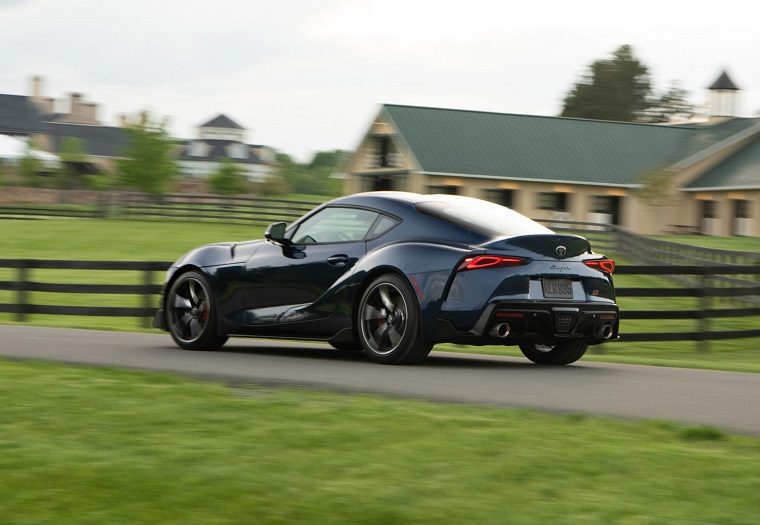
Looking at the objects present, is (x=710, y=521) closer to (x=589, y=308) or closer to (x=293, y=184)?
(x=589, y=308)

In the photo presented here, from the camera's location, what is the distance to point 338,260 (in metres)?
10.9

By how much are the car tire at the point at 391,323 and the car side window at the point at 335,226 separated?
0.67m

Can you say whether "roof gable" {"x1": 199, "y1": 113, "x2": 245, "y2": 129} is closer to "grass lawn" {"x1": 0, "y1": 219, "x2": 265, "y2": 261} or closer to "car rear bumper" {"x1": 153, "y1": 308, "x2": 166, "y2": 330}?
"grass lawn" {"x1": 0, "y1": 219, "x2": 265, "y2": 261}

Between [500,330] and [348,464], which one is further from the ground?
[500,330]

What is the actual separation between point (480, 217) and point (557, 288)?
0.86 metres

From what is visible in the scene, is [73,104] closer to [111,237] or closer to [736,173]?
[736,173]

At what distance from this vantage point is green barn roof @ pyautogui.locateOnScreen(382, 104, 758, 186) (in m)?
61.3

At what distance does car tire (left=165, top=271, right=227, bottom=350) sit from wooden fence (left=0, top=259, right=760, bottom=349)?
16.0ft

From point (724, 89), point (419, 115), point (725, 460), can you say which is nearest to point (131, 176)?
point (419, 115)

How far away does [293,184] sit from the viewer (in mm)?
166500

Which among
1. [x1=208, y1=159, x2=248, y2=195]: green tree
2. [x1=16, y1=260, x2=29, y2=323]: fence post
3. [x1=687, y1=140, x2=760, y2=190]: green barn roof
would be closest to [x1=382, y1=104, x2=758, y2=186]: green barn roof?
[x1=687, y1=140, x2=760, y2=190]: green barn roof

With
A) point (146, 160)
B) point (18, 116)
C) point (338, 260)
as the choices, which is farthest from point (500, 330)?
point (18, 116)

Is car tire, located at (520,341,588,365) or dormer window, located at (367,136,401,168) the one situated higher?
dormer window, located at (367,136,401,168)

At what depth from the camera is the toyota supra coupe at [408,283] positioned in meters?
10.1
